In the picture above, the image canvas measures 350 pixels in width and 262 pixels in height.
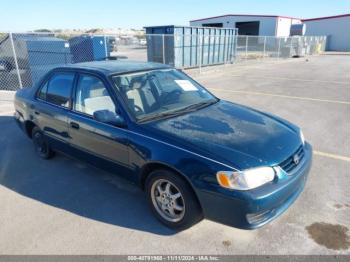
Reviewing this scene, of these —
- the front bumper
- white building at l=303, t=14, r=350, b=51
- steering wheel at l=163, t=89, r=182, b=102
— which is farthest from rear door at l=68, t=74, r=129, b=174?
white building at l=303, t=14, r=350, b=51

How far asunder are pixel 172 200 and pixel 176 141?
1.97ft

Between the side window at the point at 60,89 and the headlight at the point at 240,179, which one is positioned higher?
the side window at the point at 60,89

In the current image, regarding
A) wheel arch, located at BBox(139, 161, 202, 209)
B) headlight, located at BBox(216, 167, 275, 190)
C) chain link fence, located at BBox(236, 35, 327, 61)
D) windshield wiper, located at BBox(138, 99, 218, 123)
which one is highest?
windshield wiper, located at BBox(138, 99, 218, 123)

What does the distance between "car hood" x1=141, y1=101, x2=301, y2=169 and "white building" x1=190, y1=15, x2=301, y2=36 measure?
48.0m

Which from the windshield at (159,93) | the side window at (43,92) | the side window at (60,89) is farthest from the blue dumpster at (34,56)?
the windshield at (159,93)

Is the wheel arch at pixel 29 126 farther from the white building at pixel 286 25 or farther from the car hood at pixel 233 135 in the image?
the white building at pixel 286 25

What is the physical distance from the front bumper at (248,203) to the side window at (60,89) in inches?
89.6

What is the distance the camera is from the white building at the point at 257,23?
153 ft

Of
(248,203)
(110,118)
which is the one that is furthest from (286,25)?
(248,203)

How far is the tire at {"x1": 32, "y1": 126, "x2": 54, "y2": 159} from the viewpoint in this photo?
4516mm

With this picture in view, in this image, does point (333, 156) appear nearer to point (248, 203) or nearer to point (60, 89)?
point (248, 203)

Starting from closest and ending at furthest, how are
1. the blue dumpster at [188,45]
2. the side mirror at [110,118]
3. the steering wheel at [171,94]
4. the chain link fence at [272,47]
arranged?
the side mirror at [110,118]
the steering wheel at [171,94]
the blue dumpster at [188,45]
the chain link fence at [272,47]

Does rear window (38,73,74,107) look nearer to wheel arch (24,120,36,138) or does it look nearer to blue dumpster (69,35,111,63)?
wheel arch (24,120,36,138)

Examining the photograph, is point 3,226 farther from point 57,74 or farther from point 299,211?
point 299,211
